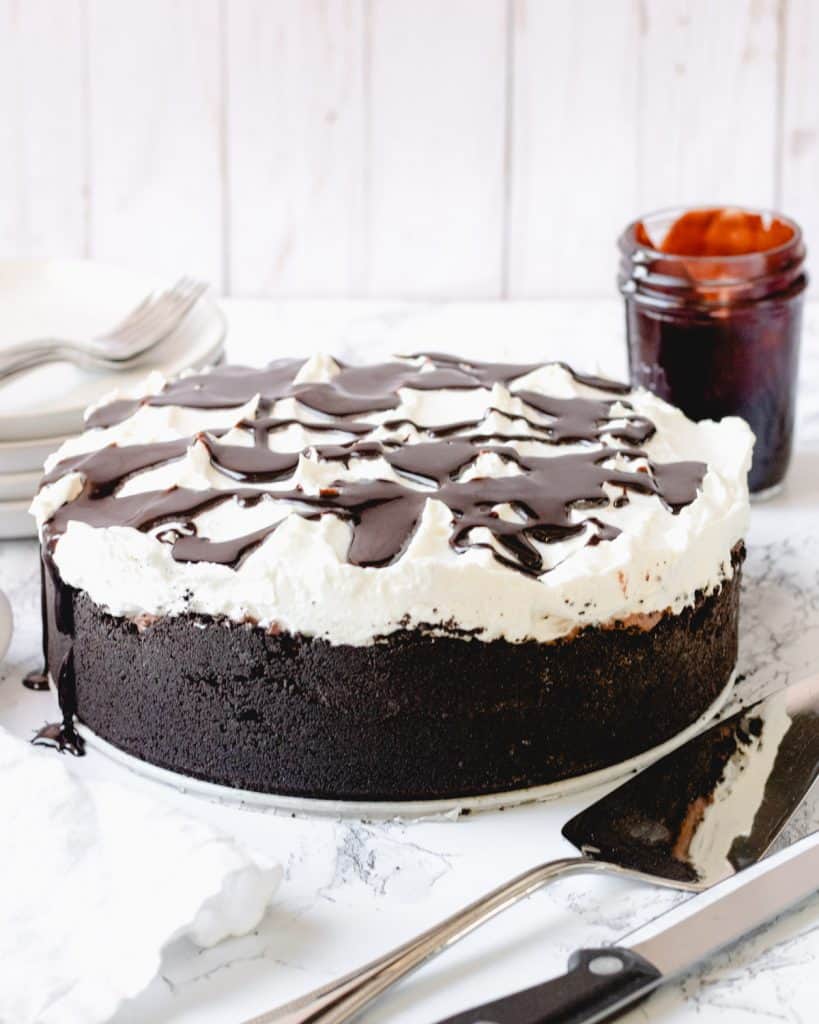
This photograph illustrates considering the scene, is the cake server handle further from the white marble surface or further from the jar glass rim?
the jar glass rim

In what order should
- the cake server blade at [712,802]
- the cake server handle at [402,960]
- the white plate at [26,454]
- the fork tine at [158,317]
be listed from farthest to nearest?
the fork tine at [158,317] → the white plate at [26,454] → the cake server blade at [712,802] → the cake server handle at [402,960]

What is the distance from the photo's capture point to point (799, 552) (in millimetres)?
1851

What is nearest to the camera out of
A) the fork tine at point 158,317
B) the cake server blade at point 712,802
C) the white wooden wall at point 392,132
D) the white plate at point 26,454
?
the cake server blade at point 712,802

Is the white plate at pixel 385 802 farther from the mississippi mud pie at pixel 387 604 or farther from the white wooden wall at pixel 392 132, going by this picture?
the white wooden wall at pixel 392 132

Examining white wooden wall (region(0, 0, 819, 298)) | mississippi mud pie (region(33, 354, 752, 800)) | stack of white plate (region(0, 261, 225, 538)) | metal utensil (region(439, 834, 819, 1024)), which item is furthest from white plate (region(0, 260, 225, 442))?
metal utensil (region(439, 834, 819, 1024))

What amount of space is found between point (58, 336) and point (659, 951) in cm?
116

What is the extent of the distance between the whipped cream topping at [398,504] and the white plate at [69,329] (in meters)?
0.19

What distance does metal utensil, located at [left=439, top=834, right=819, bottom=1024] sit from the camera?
3.51 feet

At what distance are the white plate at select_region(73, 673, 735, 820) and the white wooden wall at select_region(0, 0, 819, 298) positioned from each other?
1606 millimetres

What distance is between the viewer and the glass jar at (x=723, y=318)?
189 centimetres

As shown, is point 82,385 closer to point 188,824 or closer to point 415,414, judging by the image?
point 415,414

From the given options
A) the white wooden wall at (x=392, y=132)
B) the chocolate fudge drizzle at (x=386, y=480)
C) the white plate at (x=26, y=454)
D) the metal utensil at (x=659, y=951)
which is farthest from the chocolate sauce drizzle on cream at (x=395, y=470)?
the white wooden wall at (x=392, y=132)

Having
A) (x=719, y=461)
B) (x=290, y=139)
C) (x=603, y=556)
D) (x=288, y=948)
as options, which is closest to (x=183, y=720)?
(x=288, y=948)

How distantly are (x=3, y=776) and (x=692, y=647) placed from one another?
61 centimetres
